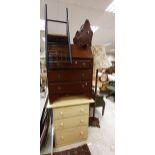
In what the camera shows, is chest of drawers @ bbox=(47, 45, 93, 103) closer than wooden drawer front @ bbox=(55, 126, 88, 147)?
Yes

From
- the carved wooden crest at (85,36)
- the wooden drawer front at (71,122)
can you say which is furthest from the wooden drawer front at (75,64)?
the wooden drawer front at (71,122)

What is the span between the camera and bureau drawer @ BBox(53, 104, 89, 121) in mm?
1516

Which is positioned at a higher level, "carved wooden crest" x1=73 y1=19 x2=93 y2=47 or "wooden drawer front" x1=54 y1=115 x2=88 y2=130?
"carved wooden crest" x1=73 y1=19 x2=93 y2=47

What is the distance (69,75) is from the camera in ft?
5.11

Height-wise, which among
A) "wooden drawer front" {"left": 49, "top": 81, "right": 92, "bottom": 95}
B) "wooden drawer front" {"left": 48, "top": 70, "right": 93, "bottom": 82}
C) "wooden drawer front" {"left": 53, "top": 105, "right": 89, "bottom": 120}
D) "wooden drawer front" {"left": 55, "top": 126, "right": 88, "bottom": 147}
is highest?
"wooden drawer front" {"left": 48, "top": 70, "right": 93, "bottom": 82}

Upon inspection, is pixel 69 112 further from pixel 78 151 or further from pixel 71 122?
pixel 78 151

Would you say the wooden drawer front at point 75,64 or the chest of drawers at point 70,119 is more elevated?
the wooden drawer front at point 75,64

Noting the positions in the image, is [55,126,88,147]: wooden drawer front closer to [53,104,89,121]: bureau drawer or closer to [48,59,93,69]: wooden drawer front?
[53,104,89,121]: bureau drawer

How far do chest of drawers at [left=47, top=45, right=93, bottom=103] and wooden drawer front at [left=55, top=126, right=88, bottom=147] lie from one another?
503 mm

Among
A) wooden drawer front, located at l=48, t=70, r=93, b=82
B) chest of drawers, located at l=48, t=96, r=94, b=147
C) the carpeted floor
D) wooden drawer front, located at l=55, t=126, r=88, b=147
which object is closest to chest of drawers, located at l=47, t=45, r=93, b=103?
wooden drawer front, located at l=48, t=70, r=93, b=82

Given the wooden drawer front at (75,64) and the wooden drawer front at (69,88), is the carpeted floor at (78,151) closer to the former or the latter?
the wooden drawer front at (69,88)

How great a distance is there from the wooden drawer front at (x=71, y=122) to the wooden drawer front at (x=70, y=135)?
0.20ft

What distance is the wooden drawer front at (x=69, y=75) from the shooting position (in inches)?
58.4
